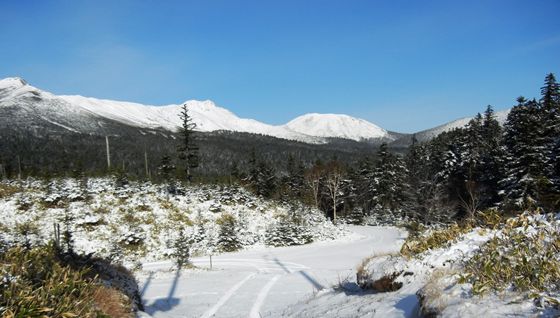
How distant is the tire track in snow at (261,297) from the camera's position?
39.5 ft

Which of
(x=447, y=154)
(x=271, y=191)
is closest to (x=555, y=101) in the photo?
(x=447, y=154)

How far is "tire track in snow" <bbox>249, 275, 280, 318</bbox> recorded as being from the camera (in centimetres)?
1204

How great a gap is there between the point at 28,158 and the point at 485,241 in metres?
116

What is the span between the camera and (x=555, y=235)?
5.36m

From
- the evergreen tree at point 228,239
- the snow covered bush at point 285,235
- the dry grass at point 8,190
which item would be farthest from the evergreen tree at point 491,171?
the dry grass at point 8,190

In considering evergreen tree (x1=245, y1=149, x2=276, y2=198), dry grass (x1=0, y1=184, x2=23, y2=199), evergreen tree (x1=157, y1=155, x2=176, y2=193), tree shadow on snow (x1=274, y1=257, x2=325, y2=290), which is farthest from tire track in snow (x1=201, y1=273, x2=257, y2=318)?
evergreen tree (x1=245, y1=149, x2=276, y2=198)

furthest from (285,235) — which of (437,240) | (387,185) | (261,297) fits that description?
(437,240)

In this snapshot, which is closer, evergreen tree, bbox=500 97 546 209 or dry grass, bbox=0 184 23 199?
evergreen tree, bbox=500 97 546 209

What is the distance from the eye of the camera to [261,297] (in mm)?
15617

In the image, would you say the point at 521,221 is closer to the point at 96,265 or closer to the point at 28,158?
the point at 96,265

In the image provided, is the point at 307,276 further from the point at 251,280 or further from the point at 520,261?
the point at 520,261

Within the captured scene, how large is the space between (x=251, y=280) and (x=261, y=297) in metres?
5.31

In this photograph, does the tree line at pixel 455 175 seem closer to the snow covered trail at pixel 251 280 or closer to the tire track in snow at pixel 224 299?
the snow covered trail at pixel 251 280

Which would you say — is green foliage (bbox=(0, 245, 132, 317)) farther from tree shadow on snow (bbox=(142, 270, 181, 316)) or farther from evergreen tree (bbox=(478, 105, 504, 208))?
evergreen tree (bbox=(478, 105, 504, 208))
